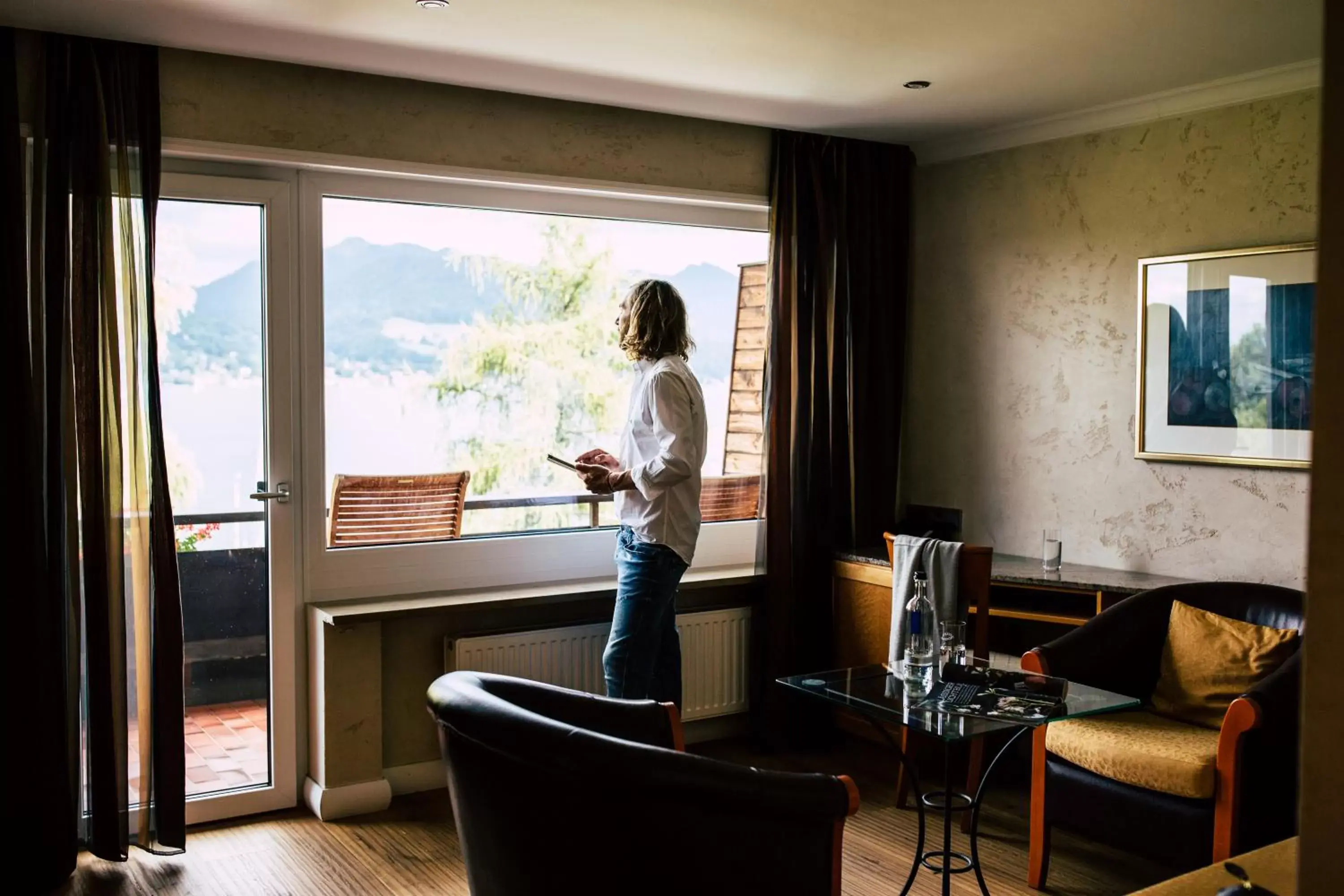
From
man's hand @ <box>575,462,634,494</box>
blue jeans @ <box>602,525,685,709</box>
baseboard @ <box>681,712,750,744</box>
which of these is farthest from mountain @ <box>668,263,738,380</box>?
baseboard @ <box>681,712,750,744</box>

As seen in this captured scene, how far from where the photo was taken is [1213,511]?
396 cm

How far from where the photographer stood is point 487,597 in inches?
162

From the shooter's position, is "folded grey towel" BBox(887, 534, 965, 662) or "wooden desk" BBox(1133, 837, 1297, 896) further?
"folded grey towel" BBox(887, 534, 965, 662)

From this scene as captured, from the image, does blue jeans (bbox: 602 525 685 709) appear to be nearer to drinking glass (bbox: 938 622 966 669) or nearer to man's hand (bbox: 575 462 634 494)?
man's hand (bbox: 575 462 634 494)

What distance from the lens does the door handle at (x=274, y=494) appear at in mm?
3820

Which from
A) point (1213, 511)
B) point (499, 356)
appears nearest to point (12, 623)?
point (499, 356)

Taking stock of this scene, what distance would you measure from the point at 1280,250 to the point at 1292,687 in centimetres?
152

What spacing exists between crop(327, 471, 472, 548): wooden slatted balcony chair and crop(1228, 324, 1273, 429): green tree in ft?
8.82

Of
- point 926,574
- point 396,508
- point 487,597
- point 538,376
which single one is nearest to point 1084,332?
point 926,574

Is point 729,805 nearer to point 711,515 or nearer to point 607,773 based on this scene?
point 607,773

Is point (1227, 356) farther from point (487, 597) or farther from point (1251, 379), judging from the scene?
point (487, 597)

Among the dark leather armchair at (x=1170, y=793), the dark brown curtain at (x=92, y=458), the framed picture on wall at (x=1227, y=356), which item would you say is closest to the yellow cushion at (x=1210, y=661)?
the dark leather armchair at (x=1170, y=793)

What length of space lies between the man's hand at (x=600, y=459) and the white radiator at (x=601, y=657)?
63 centimetres

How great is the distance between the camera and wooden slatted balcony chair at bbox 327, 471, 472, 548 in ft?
13.2
